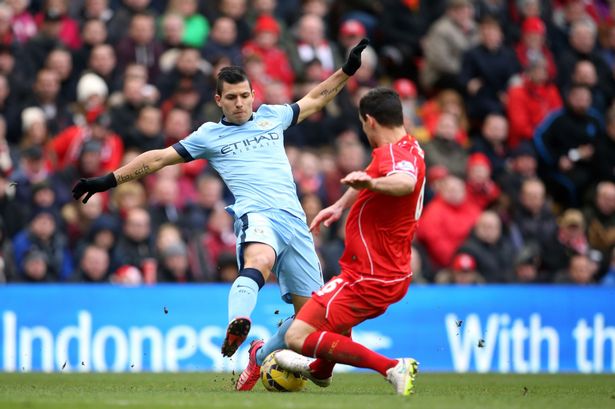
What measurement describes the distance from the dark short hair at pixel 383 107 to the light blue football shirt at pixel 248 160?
4.10ft

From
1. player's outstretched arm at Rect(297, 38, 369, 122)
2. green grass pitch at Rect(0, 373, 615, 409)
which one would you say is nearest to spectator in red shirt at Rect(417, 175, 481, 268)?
green grass pitch at Rect(0, 373, 615, 409)

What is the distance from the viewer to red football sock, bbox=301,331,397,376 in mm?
9898

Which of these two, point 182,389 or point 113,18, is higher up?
point 113,18

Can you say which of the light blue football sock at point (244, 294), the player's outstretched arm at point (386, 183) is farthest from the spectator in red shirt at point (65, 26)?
the player's outstretched arm at point (386, 183)

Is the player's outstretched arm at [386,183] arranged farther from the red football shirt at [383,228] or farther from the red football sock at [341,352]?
the red football sock at [341,352]

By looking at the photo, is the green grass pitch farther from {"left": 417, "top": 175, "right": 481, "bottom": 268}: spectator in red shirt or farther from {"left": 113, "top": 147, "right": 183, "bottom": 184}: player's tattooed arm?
{"left": 417, "top": 175, "right": 481, "bottom": 268}: spectator in red shirt

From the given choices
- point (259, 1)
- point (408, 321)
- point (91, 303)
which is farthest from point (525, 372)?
point (259, 1)

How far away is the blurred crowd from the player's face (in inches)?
212

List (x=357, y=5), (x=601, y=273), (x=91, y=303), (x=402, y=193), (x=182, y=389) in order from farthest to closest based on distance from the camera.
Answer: (x=357, y=5)
(x=601, y=273)
(x=91, y=303)
(x=182, y=389)
(x=402, y=193)

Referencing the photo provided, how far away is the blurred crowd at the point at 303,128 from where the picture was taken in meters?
16.6

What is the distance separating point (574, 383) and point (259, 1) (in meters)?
8.49

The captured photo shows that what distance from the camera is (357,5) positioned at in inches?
846

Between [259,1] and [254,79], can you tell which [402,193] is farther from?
[259,1]

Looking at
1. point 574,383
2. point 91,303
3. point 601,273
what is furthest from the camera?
point 601,273
